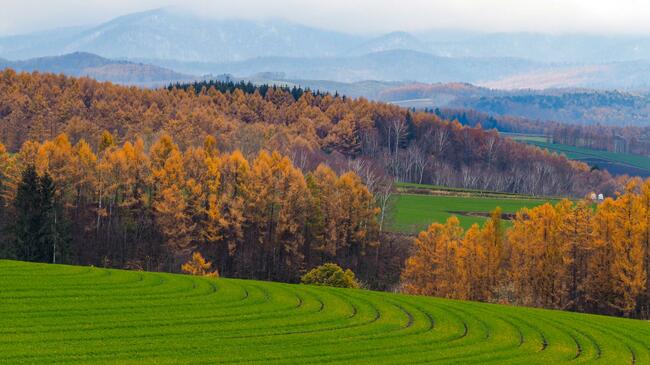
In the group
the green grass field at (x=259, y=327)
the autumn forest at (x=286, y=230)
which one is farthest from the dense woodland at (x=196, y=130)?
the green grass field at (x=259, y=327)

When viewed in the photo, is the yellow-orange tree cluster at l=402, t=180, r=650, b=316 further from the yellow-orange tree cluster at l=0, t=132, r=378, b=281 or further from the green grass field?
the green grass field

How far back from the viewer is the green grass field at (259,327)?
108 feet

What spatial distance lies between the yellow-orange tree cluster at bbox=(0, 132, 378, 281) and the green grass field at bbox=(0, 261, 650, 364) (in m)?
45.7

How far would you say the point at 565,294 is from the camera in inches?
3140

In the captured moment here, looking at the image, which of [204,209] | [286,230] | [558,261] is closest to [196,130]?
[204,209]

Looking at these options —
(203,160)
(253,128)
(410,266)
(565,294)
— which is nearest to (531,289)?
(565,294)

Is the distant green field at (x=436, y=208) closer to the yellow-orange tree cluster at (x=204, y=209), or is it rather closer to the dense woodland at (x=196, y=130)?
the dense woodland at (x=196, y=130)

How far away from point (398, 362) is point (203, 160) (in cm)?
7286

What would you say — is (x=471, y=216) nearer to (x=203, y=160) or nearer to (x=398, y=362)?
(x=203, y=160)

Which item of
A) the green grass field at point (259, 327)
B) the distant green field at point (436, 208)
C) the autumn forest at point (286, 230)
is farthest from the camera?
the distant green field at point (436, 208)

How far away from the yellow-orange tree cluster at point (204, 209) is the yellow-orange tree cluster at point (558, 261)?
55.8 feet

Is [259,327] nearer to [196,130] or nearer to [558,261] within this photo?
[558,261]

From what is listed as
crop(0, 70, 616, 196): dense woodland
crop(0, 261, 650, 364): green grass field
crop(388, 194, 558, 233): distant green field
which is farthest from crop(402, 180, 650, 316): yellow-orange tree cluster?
crop(0, 70, 616, 196): dense woodland

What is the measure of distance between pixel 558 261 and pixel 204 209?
3993 cm
